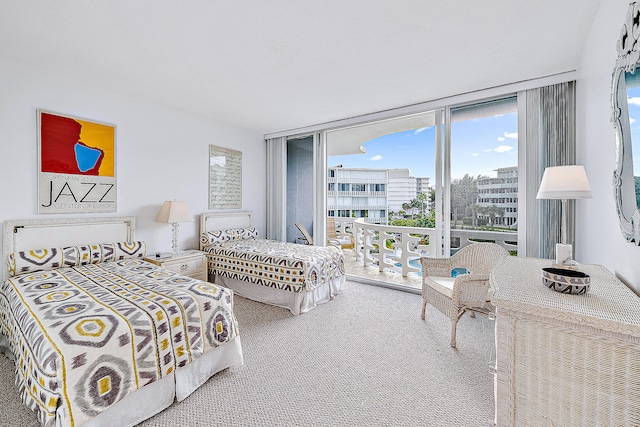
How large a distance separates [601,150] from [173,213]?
4.28 metres

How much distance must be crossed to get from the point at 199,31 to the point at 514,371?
2960mm

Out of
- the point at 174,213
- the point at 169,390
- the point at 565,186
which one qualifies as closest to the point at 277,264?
the point at 174,213

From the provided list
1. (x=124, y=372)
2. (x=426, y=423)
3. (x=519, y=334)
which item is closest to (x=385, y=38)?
(x=519, y=334)

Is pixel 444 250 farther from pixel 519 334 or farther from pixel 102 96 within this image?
pixel 102 96

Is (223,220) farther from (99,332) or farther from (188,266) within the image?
(99,332)

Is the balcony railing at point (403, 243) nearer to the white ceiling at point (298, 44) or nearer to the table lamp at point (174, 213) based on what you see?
the white ceiling at point (298, 44)

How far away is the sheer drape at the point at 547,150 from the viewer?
2855 millimetres

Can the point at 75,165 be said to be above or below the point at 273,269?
above

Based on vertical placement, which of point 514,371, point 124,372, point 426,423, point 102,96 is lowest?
point 426,423

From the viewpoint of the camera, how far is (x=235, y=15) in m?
2.01

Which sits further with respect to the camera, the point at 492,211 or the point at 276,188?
the point at 276,188

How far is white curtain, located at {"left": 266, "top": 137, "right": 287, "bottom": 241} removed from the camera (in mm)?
5301

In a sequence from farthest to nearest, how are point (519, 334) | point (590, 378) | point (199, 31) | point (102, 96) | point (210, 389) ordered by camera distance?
point (102, 96)
point (199, 31)
point (210, 389)
point (519, 334)
point (590, 378)

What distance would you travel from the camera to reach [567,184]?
184 cm
